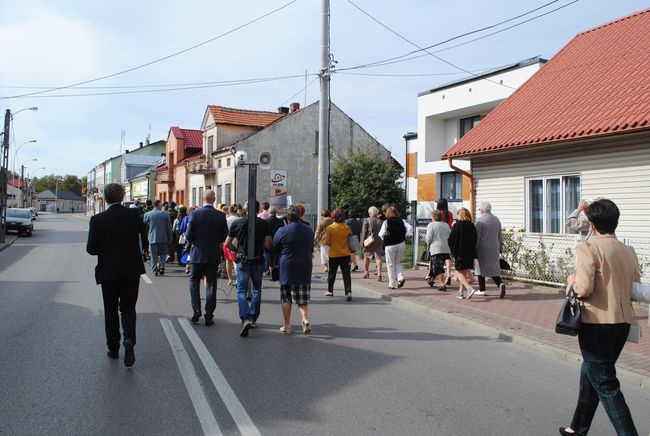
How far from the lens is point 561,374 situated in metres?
5.87

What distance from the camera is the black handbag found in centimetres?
376

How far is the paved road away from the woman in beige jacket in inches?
27.6

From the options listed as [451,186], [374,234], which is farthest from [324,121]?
[451,186]

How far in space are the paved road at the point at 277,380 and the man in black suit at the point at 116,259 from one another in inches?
16.1

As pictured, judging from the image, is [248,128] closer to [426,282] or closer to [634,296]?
[426,282]

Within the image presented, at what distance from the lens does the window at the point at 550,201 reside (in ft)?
39.9

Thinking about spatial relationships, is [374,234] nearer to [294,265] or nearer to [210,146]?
[294,265]

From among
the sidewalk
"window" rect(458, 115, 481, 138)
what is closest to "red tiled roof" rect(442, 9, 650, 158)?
the sidewalk

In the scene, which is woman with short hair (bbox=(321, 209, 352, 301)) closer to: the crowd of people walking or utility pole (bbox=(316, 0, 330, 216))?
the crowd of people walking

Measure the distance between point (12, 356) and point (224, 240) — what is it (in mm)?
3037

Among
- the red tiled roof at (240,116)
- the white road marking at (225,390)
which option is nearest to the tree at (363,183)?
the red tiled roof at (240,116)

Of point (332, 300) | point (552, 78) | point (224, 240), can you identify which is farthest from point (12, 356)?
point (552, 78)

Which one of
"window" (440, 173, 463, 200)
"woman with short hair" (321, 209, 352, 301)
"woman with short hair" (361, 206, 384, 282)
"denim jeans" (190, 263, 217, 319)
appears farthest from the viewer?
"window" (440, 173, 463, 200)

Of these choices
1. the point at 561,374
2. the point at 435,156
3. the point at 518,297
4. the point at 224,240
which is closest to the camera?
the point at 561,374
